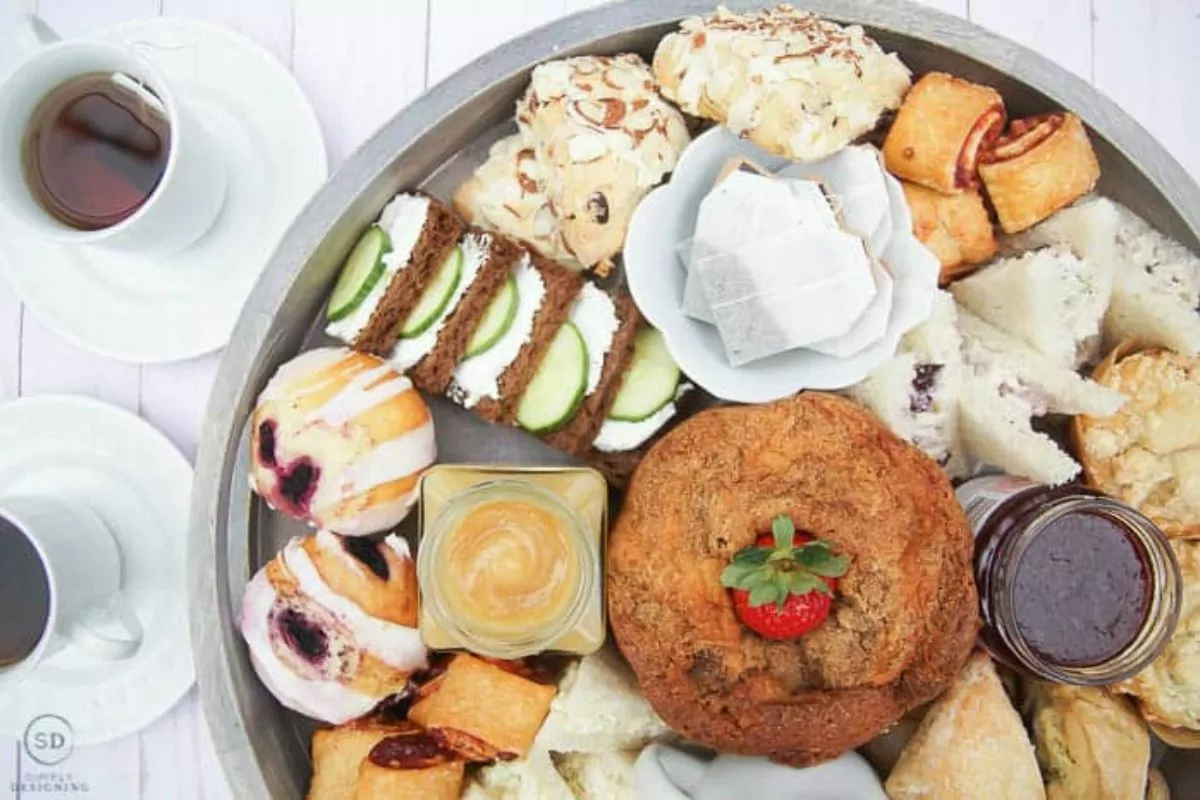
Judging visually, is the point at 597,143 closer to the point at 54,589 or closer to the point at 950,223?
the point at 950,223

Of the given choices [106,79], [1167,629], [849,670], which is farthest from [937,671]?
[106,79]

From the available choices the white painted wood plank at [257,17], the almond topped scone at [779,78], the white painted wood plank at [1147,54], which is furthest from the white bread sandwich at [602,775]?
the white painted wood plank at [1147,54]

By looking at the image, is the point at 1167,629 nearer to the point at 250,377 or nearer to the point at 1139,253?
the point at 1139,253

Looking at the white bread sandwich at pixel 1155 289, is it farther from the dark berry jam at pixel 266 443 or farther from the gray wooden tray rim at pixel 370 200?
the dark berry jam at pixel 266 443

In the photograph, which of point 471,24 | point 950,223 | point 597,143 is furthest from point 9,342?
point 950,223

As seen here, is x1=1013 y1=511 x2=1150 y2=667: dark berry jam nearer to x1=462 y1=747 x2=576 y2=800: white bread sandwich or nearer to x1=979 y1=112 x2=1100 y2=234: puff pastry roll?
x1=979 y1=112 x2=1100 y2=234: puff pastry roll

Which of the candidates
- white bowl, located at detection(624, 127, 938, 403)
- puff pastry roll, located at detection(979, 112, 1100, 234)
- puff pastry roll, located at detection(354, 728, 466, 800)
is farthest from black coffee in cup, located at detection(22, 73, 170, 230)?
puff pastry roll, located at detection(979, 112, 1100, 234)
